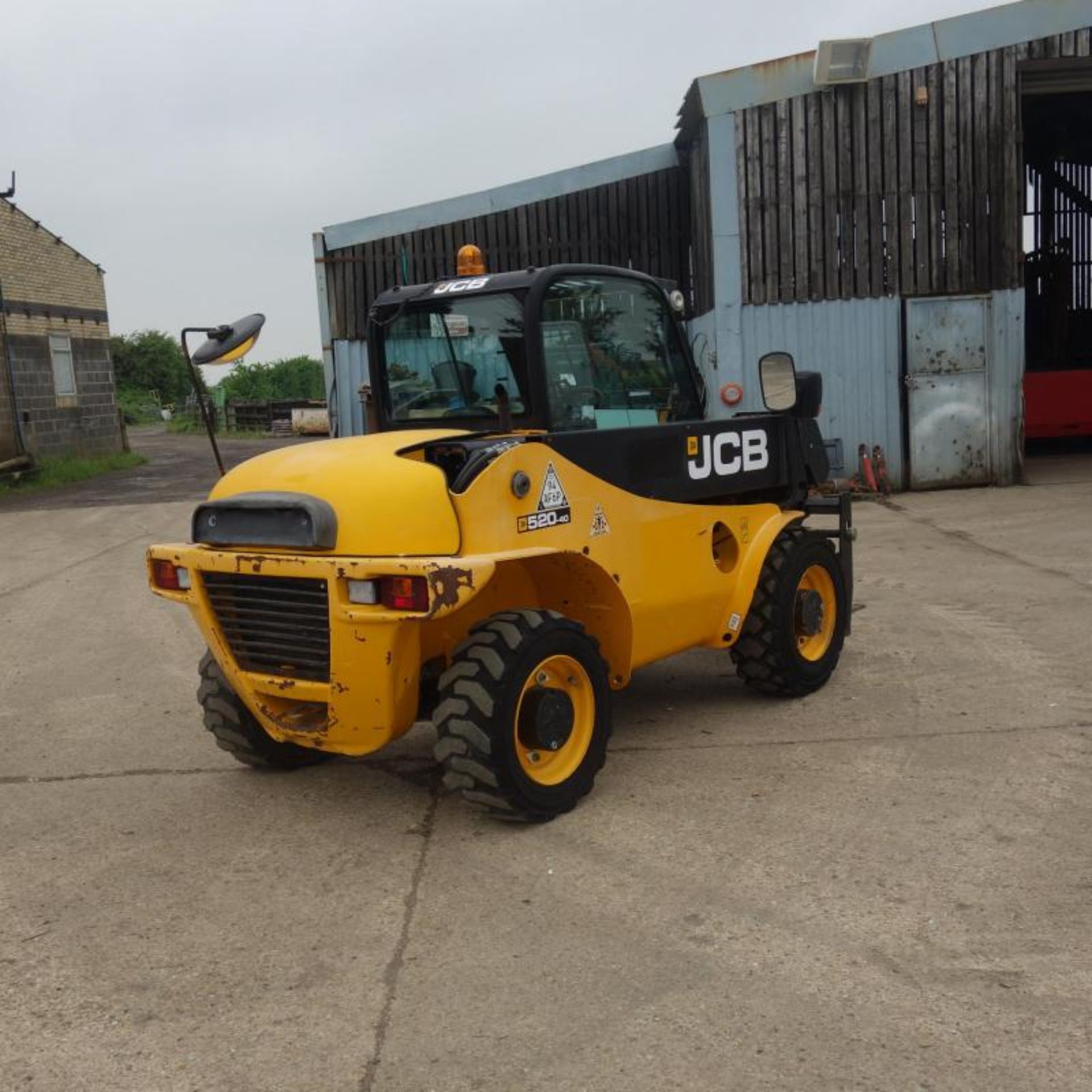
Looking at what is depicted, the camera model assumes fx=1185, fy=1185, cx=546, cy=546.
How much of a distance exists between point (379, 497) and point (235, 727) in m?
1.56

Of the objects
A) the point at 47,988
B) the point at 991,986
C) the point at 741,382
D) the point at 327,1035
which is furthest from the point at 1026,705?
the point at 741,382

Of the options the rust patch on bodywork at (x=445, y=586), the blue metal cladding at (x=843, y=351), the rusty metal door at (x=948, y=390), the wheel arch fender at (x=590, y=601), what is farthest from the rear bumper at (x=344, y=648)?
the rusty metal door at (x=948, y=390)

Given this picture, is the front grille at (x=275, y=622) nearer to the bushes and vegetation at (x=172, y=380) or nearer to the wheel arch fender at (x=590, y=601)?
the wheel arch fender at (x=590, y=601)

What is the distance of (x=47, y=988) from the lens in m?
3.49

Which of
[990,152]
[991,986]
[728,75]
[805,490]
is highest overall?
[728,75]

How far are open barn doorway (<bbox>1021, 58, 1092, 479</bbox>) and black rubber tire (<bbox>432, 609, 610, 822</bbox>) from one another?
14820mm

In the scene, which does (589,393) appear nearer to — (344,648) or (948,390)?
(344,648)

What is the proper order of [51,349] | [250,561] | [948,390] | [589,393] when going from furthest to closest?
[51,349] < [948,390] < [589,393] < [250,561]

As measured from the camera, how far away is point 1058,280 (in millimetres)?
23234

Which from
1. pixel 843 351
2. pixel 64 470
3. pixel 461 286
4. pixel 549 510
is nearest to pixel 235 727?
pixel 549 510

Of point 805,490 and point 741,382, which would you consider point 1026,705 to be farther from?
point 741,382

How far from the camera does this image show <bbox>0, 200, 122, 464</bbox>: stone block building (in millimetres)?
23156

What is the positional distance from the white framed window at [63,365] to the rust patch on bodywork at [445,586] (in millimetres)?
23449

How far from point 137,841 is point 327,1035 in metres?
1.79
